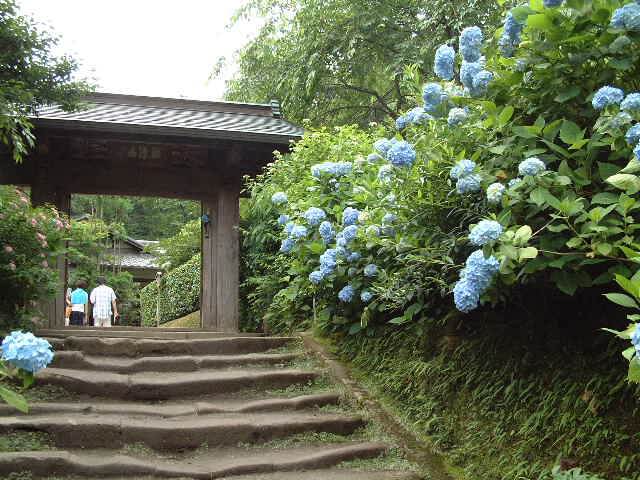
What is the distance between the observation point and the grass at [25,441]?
3.82m

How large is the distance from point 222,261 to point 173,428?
4337 mm

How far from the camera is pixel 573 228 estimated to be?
2.65m

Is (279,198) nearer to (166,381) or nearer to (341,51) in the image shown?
(166,381)

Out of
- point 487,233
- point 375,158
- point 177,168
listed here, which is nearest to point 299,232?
point 375,158

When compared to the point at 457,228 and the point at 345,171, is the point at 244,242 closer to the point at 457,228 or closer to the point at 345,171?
the point at 345,171

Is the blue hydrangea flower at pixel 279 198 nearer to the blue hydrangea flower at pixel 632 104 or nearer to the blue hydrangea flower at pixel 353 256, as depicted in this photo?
the blue hydrangea flower at pixel 353 256

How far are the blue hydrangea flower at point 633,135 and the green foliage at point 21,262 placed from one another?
502 cm

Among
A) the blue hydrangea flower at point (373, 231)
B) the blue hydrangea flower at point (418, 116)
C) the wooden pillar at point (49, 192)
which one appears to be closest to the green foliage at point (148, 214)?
the wooden pillar at point (49, 192)

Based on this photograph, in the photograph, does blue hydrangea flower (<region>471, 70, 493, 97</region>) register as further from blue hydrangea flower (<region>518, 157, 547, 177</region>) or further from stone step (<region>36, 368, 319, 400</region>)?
stone step (<region>36, 368, 319, 400</region>)

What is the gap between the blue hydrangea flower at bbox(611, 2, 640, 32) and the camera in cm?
266

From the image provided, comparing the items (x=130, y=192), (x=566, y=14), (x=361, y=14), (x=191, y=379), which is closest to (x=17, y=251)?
(x=191, y=379)

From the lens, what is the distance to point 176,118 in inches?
336

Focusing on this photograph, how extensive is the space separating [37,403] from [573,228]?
3646mm

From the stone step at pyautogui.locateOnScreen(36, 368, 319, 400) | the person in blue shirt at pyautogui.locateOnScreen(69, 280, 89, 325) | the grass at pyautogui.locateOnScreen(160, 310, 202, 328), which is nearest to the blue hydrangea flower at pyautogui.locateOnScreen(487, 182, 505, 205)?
the stone step at pyautogui.locateOnScreen(36, 368, 319, 400)
